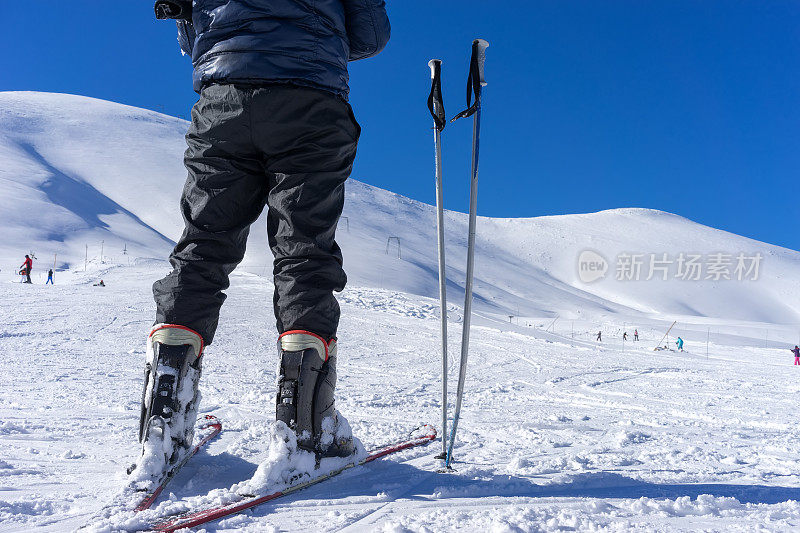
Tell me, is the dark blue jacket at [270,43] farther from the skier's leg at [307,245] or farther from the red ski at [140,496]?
the red ski at [140,496]

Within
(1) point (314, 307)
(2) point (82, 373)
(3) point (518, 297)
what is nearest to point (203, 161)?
(1) point (314, 307)

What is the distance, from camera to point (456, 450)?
2.19 meters

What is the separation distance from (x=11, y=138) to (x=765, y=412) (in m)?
91.0

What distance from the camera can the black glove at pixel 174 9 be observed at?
1.92 meters

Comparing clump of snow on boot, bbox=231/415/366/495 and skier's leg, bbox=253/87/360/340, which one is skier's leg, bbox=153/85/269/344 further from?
clump of snow on boot, bbox=231/415/366/495

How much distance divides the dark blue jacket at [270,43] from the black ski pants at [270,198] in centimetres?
5

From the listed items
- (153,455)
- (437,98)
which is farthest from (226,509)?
(437,98)

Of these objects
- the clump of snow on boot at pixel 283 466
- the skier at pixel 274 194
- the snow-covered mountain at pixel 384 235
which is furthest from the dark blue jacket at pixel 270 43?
the snow-covered mountain at pixel 384 235

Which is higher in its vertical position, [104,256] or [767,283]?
[767,283]

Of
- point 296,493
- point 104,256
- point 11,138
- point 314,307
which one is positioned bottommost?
point 296,493

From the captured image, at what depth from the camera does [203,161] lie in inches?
72.2

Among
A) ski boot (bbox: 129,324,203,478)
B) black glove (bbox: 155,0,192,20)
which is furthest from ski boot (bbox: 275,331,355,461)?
black glove (bbox: 155,0,192,20)

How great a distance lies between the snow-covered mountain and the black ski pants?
31597mm

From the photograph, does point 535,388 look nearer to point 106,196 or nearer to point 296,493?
point 296,493
